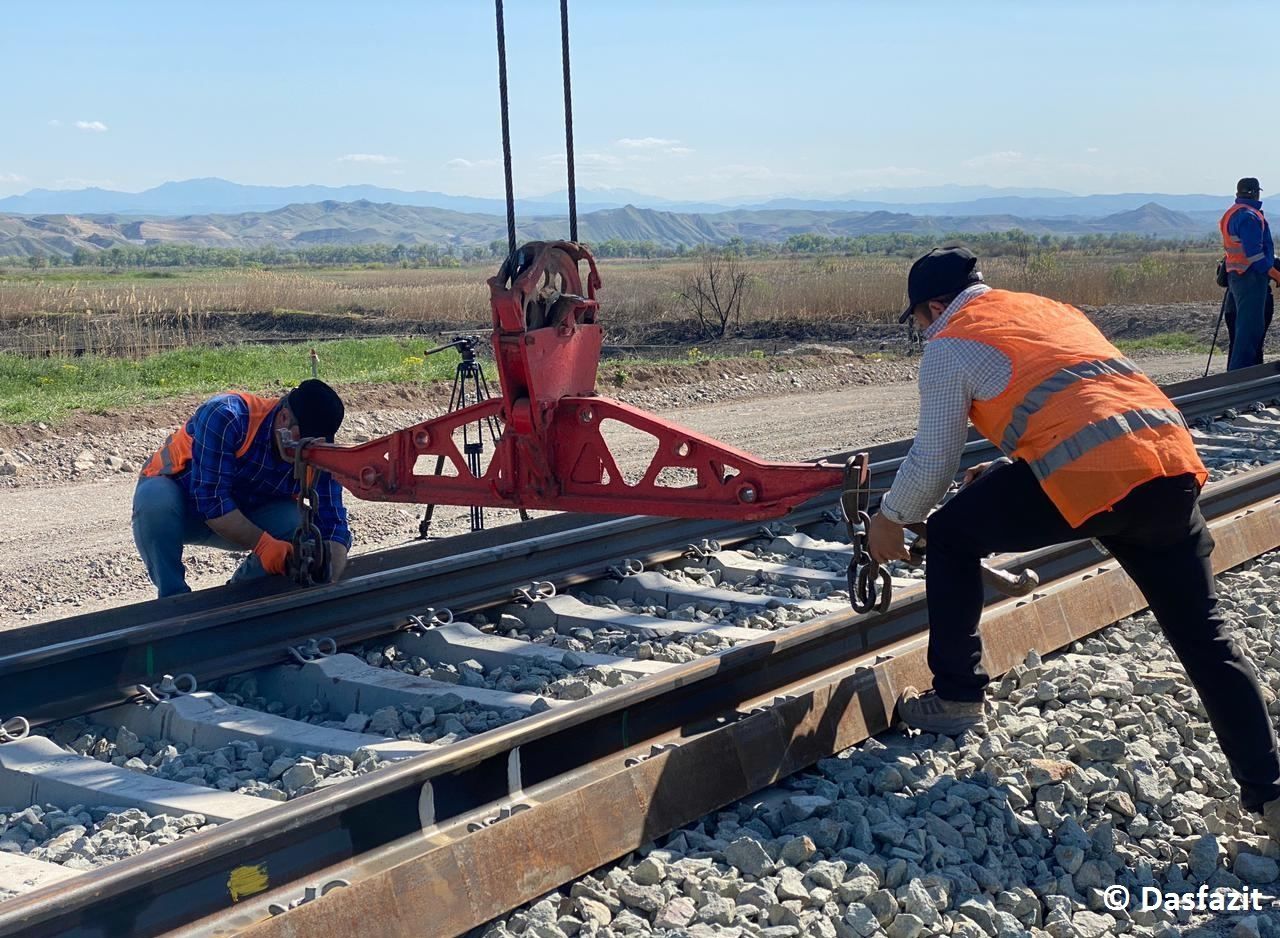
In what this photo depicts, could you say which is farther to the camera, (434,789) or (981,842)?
(981,842)

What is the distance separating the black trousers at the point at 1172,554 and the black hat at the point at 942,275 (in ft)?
1.95

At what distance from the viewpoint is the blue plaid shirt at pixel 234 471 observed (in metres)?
6.03

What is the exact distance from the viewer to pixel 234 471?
614 centimetres

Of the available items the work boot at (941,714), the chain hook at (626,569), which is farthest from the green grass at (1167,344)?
the work boot at (941,714)

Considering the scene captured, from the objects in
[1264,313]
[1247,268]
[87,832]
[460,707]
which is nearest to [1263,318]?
[1264,313]

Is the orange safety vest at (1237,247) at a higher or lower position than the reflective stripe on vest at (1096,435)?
higher

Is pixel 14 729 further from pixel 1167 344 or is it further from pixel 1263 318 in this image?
pixel 1167 344

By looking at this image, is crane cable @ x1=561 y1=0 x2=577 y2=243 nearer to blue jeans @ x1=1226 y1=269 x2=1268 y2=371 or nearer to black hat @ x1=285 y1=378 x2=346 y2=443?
black hat @ x1=285 y1=378 x2=346 y2=443

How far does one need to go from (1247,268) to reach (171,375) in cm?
1274

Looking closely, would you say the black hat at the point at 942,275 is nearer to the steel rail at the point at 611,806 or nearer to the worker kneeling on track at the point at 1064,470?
the worker kneeling on track at the point at 1064,470

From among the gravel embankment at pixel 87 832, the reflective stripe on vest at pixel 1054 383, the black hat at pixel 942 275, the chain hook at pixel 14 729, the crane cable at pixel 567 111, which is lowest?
the gravel embankment at pixel 87 832

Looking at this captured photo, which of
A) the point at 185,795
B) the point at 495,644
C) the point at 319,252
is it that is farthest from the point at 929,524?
the point at 319,252

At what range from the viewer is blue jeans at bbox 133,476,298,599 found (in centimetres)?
619

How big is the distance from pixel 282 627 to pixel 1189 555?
3402mm
